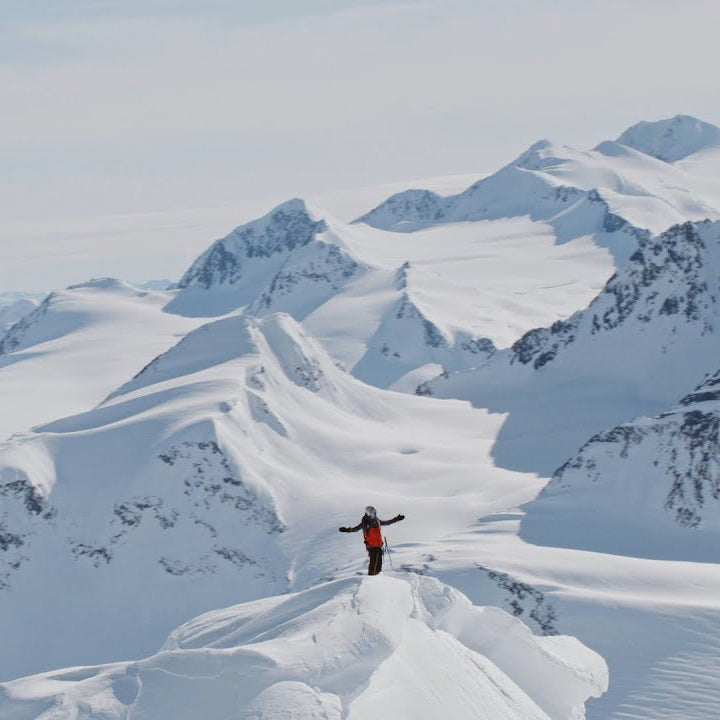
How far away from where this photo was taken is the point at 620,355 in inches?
6954

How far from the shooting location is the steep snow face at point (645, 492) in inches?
4289

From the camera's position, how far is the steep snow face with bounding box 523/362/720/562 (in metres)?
109

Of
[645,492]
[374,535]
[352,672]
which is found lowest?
[645,492]

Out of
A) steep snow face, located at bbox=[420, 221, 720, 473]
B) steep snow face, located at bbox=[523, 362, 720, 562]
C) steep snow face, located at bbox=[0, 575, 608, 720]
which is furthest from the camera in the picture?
steep snow face, located at bbox=[420, 221, 720, 473]

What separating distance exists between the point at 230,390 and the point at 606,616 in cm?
7041

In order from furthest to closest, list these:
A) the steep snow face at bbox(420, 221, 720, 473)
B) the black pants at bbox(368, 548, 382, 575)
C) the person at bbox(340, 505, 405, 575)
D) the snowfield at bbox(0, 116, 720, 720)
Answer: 1. the steep snow face at bbox(420, 221, 720, 473)
2. the black pants at bbox(368, 548, 382, 575)
3. the person at bbox(340, 505, 405, 575)
4. the snowfield at bbox(0, 116, 720, 720)

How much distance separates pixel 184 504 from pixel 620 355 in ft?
230

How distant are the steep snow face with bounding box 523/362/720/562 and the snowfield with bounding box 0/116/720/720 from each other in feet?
0.77

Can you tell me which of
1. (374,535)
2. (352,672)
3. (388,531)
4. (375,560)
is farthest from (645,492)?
(352,672)

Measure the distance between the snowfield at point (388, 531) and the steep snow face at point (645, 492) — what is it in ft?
0.77

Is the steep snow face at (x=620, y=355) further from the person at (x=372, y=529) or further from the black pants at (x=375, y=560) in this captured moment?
the person at (x=372, y=529)

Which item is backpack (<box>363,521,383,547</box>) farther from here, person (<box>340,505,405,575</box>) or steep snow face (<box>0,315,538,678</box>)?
steep snow face (<box>0,315,538,678</box>)

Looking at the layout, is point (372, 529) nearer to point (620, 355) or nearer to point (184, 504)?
point (184, 504)

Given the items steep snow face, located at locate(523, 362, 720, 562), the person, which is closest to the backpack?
the person
